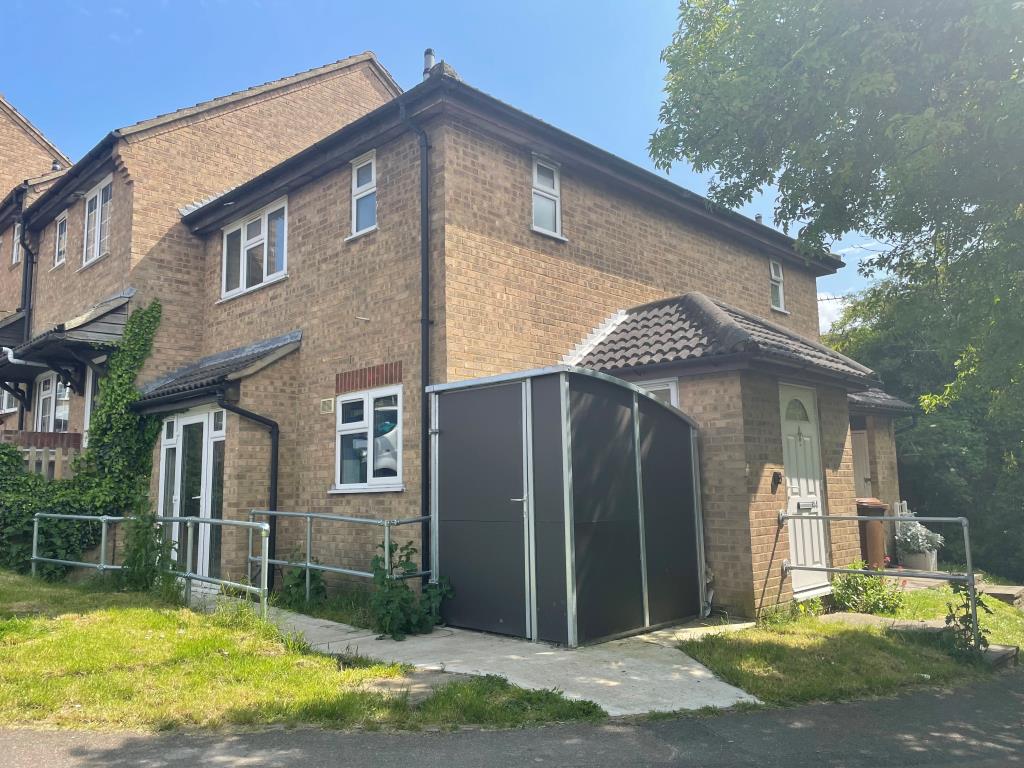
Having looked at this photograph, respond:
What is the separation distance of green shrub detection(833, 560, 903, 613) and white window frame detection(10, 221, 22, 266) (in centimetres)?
2006

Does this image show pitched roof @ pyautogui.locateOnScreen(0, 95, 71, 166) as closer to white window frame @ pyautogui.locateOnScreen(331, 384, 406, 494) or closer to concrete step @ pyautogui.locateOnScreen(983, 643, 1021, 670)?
white window frame @ pyautogui.locateOnScreen(331, 384, 406, 494)

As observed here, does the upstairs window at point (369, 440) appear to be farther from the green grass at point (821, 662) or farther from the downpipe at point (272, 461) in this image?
the green grass at point (821, 662)

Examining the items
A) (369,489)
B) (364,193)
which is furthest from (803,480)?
(364,193)

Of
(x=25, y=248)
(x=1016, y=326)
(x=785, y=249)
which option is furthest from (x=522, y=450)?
(x=25, y=248)

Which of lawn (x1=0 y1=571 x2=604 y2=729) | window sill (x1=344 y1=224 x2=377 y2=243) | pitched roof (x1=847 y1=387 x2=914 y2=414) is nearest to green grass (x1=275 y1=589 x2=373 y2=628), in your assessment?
lawn (x1=0 y1=571 x2=604 y2=729)

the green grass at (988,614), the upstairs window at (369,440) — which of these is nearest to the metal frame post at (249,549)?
the upstairs window at (369,440)

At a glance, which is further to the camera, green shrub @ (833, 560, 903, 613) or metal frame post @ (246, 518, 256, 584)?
metal frame post @ (246, 518, 256, 584)

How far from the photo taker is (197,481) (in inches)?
467

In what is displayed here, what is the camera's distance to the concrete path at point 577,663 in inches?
224

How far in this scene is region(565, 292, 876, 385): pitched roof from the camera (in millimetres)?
9078

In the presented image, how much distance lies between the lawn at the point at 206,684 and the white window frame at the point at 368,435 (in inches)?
104

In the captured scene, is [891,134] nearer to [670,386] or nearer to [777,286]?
[670,386]

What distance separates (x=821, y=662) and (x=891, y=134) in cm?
459

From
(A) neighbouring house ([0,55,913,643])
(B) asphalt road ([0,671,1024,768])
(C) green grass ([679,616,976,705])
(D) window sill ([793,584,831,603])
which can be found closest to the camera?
(B) asphalt road ([0,671,1024,768])
